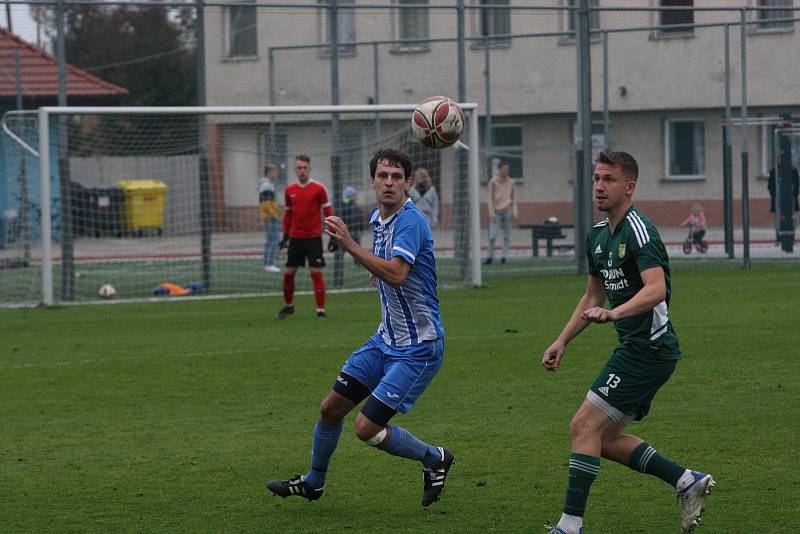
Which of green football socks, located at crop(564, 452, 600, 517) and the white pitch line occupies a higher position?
green football socks, located at crop(564, 452, 600, 517)

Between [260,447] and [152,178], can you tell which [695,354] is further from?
[152,178]

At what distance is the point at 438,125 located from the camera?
955 cm

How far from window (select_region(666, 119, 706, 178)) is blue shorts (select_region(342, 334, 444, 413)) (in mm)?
25355

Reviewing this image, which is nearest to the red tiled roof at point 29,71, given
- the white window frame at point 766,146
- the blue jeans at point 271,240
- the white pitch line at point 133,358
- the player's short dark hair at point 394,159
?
the blue jeans at point 271,240

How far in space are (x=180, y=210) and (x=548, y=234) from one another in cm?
723

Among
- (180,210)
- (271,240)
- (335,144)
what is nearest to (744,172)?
(335,144)

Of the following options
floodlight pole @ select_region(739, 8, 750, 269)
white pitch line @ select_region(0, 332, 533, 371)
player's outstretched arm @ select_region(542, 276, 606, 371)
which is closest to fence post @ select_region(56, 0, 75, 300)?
white pitch line @ select_region(0, 332, 533, 371)

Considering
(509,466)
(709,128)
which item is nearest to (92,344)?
(509,466)

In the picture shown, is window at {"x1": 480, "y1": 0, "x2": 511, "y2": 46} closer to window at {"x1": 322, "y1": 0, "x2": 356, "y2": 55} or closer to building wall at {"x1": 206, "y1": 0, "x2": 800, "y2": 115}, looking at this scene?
building wall at {"x1": 206, "y1": 0, "x2": 800, "y2": 115}

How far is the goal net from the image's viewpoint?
1922cm

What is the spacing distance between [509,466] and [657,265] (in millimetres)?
2332

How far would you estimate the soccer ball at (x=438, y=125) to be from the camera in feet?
31.3

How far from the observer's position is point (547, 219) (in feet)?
83.6

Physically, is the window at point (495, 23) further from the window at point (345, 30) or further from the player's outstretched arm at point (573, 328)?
the player's outstretched arm at point (573, 328)
